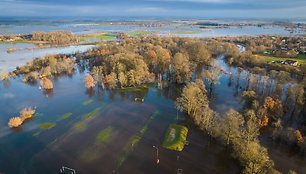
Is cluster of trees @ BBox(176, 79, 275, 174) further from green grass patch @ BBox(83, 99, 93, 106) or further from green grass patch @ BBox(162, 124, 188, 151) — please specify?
green grass patch @ BBox(83, 99, 93, 106)

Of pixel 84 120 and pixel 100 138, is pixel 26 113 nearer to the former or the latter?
pixel 84 120

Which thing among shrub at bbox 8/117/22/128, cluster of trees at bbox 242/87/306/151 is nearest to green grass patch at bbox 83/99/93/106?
shrub at bbox 8/117/22/128

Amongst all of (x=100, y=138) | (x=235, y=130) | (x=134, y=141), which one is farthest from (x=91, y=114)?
(x=235, y=130)

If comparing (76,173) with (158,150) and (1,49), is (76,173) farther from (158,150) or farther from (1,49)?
(1,49)

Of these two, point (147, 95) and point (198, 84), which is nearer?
point (198, 84)

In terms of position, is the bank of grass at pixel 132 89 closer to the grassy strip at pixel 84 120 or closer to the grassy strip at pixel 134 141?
the grassy strip at pixel 84 120

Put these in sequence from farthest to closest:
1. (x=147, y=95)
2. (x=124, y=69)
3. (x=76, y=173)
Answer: (x=124, y=69)
(x=147, y=95)
(x=76, y=173)

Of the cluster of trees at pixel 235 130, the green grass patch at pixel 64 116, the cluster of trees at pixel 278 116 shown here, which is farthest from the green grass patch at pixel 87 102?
the cluster of trees at pixel 278 116

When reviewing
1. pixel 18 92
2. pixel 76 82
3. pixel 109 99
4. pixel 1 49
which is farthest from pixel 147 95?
pixel 1 49
